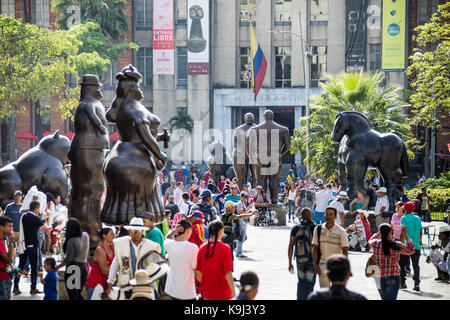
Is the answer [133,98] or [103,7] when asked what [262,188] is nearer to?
[133,98]

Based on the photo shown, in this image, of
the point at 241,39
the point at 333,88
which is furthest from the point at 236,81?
the point at 333,88

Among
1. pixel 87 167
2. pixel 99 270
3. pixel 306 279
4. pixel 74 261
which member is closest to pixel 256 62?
pixel 87 167

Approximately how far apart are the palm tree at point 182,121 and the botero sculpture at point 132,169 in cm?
3539

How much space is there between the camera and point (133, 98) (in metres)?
12.8

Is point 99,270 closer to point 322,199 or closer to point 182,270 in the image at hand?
point 182,270

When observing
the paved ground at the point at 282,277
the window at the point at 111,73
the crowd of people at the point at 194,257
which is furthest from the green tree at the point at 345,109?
the window at the point at 111,73

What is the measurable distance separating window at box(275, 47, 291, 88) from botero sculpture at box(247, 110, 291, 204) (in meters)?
28.4

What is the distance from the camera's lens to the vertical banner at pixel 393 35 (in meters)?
46.2

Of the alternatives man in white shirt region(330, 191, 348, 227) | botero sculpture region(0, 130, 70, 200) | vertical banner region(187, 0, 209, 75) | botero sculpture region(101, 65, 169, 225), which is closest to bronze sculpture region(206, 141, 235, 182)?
botero sculpture region(0, 130, 70, 200)

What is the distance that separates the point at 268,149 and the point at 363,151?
4.48 metres

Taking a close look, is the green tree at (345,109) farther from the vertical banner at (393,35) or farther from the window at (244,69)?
the window at (244,69)

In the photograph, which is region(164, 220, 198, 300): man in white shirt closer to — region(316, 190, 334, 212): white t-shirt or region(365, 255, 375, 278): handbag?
region(365, 255, 375, 278): handbag

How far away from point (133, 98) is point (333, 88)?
16.2 meters

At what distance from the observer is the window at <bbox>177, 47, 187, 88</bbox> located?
5078 cm
